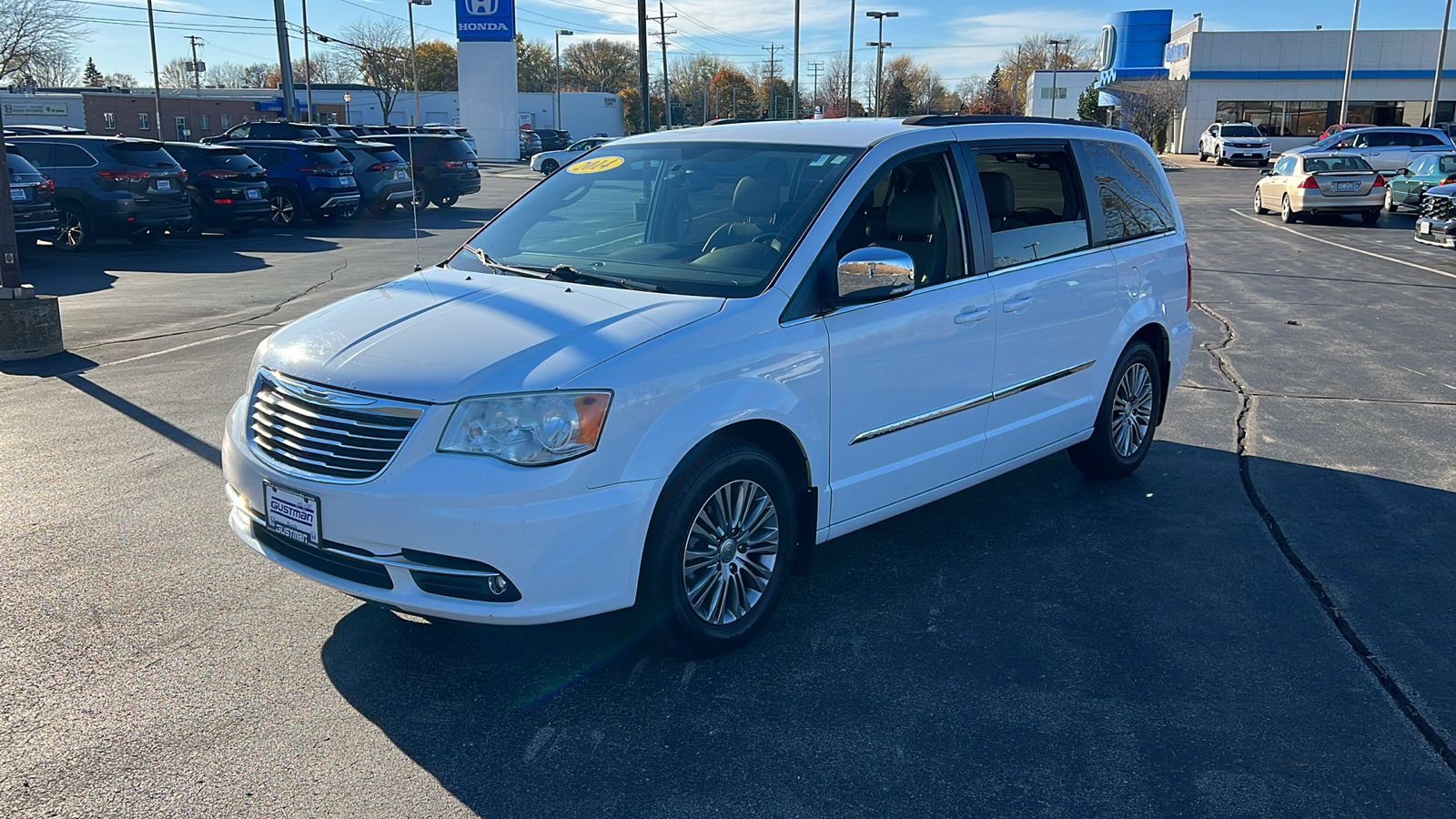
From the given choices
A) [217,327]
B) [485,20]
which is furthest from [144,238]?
[485,20]

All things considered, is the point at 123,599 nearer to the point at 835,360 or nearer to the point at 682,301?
the point at 682,301

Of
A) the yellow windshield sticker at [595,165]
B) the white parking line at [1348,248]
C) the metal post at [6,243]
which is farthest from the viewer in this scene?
the white parking line at [1348,248]

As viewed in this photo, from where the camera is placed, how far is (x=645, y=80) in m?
32.8

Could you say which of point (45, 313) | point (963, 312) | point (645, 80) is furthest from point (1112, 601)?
point (645, 80)

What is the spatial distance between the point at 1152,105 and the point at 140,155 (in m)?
55.0

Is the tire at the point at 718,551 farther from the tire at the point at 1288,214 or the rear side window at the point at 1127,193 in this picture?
the tire at the point at 1288,214

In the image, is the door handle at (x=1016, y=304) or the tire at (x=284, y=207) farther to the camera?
the tire at (x=284, y=207)

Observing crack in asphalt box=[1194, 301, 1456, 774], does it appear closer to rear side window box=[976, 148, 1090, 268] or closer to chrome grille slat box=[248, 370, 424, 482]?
rear side window box=[976, 148, 1090, 268]

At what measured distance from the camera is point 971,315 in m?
5.04

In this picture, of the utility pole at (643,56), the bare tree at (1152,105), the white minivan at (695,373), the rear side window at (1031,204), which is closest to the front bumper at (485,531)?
the white minivan at (695,373)

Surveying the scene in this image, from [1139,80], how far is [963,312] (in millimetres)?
67182

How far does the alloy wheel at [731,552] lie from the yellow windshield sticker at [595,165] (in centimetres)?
203

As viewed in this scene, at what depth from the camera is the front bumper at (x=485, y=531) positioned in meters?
3.55

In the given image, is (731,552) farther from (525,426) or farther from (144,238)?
(144,238)
